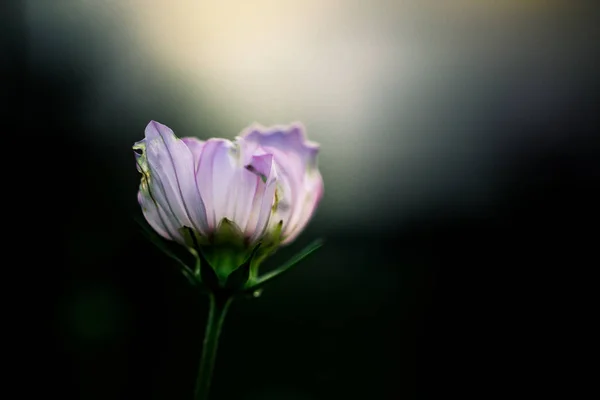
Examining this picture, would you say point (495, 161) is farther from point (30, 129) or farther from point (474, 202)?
point (30, 129)

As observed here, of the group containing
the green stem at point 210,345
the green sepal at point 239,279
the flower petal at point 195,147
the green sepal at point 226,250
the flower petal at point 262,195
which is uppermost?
the flower petal at point 195,147

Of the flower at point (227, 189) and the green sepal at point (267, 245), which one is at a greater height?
the flower at point (227, 189)

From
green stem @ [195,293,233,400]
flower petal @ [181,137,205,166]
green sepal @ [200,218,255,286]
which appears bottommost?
green stem @ [195,293,233,400]

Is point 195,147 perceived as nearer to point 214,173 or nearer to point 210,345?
point 214,173

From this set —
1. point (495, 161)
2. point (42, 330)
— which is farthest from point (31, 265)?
point (495, 161)

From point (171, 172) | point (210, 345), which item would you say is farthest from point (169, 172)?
point (210, 345)

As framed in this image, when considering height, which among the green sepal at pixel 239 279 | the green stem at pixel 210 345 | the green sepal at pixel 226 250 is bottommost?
the green stem at pixel 210 345

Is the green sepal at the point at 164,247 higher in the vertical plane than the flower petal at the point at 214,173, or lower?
lower

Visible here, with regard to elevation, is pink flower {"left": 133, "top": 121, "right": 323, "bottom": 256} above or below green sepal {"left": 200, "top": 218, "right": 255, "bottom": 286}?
above
